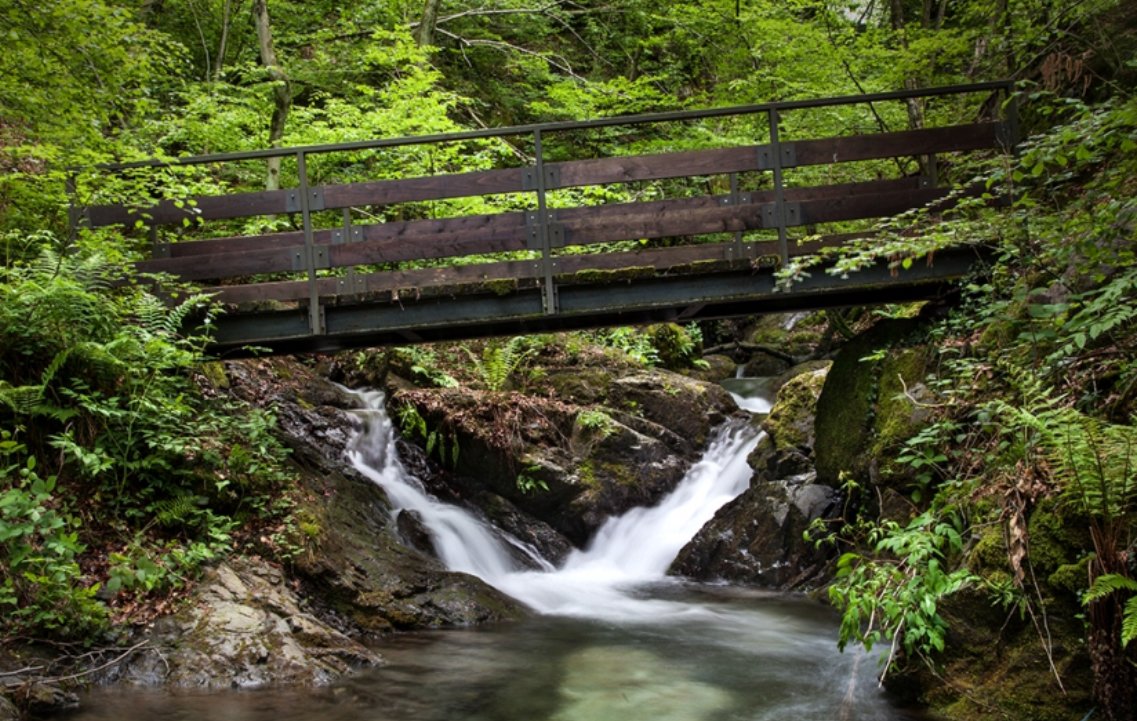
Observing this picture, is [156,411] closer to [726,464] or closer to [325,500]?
[325,500]

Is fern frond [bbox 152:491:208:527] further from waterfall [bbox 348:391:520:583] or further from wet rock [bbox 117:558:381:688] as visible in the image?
waterfall [bbox 348:391:520:583]

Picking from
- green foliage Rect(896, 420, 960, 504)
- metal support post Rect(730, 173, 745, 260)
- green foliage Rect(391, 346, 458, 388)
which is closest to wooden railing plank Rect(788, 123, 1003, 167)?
metal support post Rect(730, 173, 745, 260)

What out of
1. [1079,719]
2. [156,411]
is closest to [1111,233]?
[1079,719]

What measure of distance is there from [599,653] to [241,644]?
10.0 ft

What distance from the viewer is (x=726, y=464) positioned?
12547 mm

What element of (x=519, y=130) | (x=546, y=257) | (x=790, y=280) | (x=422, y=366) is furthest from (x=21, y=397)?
(x=790, y=280)

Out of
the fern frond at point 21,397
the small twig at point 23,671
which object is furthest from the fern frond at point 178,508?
the small twig at point 23,671

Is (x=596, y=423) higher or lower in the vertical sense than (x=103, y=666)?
higher

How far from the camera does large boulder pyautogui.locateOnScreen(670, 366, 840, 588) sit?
10.1 m

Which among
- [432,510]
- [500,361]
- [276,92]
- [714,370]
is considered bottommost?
[432,510]

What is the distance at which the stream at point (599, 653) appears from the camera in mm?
6176

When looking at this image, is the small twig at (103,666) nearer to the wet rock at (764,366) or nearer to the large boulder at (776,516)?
the large boulder at (776,516)

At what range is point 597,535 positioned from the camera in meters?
11.8

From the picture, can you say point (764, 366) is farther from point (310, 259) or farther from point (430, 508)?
point (310, 259)
